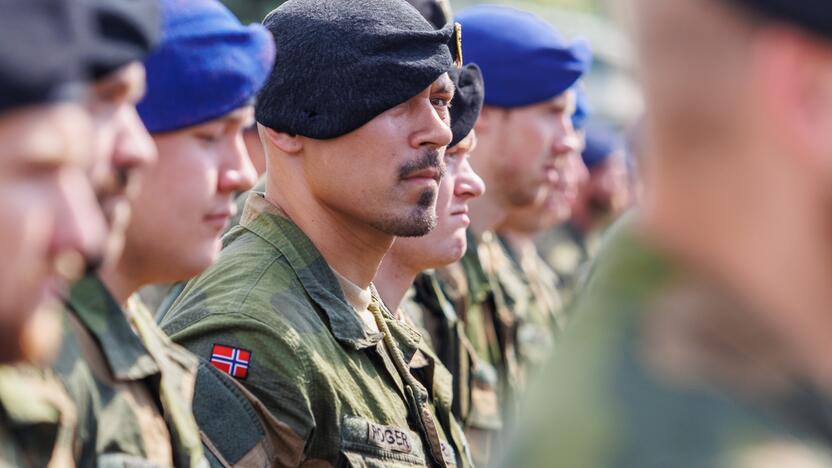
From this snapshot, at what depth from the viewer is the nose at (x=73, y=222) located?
2.17m

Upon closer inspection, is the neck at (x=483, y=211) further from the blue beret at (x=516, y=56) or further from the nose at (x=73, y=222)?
the nose at (x=73, y=222)

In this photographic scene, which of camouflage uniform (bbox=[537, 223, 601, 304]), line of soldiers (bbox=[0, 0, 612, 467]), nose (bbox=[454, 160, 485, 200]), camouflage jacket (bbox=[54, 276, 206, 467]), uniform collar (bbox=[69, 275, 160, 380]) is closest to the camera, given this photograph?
line of soldiers (bbox=[0, 0, 612, 467])

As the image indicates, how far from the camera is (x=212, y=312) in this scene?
177 inches

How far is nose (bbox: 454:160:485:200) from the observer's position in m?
5.82

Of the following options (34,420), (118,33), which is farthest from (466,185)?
(34,420)

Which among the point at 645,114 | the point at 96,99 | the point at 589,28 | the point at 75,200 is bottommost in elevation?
the point at 589,28

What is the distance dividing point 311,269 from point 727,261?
3.04 metres

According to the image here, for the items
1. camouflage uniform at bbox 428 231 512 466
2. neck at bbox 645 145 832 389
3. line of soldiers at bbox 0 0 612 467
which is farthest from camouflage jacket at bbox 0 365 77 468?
camouflage uniform at bbox 428 231 512 466

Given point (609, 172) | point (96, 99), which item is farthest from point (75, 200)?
point (609, 172)

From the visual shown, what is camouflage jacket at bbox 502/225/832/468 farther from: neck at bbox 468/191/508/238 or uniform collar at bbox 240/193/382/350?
neck at bbox 468/191/508/238

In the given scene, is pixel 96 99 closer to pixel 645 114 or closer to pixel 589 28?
pixel 645 114

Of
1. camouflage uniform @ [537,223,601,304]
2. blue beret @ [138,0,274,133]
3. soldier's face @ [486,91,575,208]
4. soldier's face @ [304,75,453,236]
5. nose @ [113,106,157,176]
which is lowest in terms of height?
camouflage uniform @ [537,223,601,304]

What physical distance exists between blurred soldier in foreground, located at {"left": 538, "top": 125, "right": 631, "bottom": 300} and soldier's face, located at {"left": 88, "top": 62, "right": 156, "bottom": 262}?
10292 millimetres

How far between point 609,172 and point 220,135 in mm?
9898
